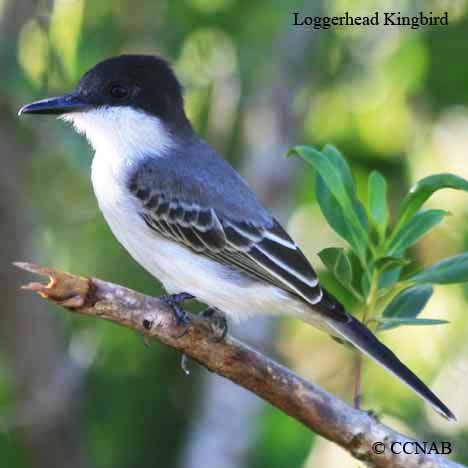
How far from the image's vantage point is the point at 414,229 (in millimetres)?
2957

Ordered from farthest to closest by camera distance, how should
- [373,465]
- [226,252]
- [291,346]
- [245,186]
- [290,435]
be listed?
[291,346], [290,435], [245,186], [226,252], [373,465]

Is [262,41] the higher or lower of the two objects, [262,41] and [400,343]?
the higher

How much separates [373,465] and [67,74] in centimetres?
268

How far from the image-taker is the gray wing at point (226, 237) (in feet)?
11.6

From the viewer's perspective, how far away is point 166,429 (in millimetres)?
4930

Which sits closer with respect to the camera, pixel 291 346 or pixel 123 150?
pixel 123 150

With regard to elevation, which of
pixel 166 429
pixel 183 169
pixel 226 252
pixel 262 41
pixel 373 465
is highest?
pixel 262 41

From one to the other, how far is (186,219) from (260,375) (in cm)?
78

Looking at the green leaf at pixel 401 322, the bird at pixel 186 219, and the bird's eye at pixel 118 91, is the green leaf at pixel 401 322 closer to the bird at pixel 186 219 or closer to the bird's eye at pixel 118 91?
the bird at pixel 186 219

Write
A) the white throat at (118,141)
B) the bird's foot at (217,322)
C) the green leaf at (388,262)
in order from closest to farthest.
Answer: the green leaf at (388,262) < the bird's foot at (217,322) < the white throat at (118,141)

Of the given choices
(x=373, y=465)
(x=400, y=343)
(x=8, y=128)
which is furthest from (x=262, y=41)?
(x=373, y=465)

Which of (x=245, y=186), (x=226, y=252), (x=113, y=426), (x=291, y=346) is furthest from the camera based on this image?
(x=291, y=346)

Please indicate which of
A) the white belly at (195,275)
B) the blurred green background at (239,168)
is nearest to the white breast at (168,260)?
the white belly at (195,275)

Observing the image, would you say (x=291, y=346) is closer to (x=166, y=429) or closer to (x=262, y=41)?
(x=166, y=429)
